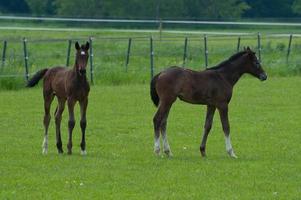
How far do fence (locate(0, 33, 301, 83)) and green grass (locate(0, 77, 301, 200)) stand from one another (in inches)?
262

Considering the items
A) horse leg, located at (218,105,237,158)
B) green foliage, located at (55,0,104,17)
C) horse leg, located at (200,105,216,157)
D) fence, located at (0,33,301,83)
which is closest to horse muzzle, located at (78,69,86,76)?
horse leg, located at (200,105,216,157)

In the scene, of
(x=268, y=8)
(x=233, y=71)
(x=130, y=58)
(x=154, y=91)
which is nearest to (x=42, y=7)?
(x=268, y=8)

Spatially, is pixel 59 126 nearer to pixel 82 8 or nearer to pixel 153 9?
pixel 153 9

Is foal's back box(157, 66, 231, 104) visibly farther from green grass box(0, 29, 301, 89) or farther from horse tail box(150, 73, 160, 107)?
green grass box(0, 29, 301, 89)

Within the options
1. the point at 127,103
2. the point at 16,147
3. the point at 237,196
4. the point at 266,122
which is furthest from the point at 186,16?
the point at 237,196

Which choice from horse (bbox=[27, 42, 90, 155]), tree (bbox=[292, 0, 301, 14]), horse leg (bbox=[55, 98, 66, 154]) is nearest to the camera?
horse (bbox=[27, 42, 90, 155])

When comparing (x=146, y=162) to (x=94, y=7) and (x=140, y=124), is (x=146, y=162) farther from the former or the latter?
(x=94, y=7)

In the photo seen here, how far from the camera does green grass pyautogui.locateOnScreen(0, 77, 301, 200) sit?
519 inches

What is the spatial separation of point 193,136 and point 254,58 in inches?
121

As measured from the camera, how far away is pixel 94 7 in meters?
72.8

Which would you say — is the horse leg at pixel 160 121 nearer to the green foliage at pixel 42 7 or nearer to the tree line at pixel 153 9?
the tree line at pixel 153 9

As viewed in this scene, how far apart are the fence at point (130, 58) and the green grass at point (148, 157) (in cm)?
666

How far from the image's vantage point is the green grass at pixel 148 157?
43.2ft

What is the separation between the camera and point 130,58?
41969mm
